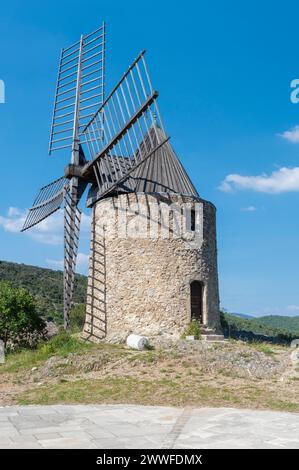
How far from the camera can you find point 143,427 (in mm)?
6262

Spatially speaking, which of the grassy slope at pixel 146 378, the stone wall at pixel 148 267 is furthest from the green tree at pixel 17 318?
the grassy slope at pixel 146 378

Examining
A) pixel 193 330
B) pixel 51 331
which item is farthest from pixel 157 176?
pixel 51 331

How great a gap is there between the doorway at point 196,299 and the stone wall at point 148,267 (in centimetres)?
15

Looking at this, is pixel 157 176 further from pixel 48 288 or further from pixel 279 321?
pixel 279 321

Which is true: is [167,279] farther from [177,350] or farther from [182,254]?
[177,350]

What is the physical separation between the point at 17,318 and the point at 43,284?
1047 inches

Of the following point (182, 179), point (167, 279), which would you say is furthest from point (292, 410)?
point (182, 179)

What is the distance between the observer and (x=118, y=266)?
15367mm

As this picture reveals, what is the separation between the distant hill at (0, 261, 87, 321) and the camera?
1392 inches

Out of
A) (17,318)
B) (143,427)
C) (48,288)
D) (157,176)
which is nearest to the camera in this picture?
(143,427)

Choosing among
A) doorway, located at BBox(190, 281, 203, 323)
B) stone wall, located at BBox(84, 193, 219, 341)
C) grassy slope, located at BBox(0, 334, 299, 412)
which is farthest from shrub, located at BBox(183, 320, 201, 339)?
grassy slope, located at BBox(0, 334, 299, 412)

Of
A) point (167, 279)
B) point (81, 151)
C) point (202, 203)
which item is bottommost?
point (167, 279)

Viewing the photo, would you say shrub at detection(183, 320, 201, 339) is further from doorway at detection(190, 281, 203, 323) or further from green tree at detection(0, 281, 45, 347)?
green tree at detection(0, 281, 45, 347)
